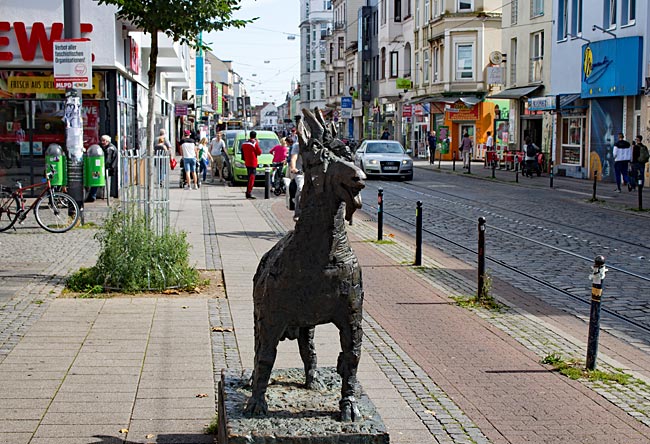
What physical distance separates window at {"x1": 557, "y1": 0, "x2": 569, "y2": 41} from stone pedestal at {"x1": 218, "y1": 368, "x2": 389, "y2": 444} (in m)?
35.4

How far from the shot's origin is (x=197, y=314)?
9453 millimetres

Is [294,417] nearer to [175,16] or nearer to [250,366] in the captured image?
[250,366]

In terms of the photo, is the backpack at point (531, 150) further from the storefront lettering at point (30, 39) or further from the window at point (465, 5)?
the storefront lettering at point (30, 39)

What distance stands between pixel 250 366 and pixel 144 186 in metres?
4.37

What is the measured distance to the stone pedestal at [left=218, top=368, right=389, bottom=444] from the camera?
4602 mm

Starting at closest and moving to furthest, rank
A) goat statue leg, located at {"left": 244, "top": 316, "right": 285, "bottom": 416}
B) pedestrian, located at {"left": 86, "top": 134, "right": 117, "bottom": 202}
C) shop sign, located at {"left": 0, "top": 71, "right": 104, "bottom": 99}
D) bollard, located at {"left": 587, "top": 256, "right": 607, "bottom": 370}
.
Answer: goat statue leg, located at {"left": 244, "top": 316, "right": 285, "bottom": 416} < bollard, located at {"left": 587, "top": 256, "right": 607, "bottom": 370} < pedestrian, located at {"left": 86, "top": 134, "right": 117, "bottom": 202} < shop sign, located at {"left": 0, "top": 71, "right": 104, "bottom": 99}

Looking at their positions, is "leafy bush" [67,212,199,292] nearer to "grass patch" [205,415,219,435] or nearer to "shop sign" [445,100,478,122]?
"grass patch" [205,415,219,435]

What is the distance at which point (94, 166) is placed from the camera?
19.5 meters

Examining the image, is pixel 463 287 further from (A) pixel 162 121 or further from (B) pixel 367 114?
(B) pixel 367 114

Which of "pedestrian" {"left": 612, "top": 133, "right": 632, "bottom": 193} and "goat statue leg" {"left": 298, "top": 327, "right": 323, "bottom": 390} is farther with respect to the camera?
"pedestrian" {"left": 612, "top": 133, "right": 632, "bottom": 193}

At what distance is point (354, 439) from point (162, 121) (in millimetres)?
43084

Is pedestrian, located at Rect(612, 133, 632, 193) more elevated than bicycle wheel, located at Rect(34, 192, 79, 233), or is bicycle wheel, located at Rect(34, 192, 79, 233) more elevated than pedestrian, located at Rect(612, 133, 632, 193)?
pedestrian, located at Rect(612, 133, 632, 193)

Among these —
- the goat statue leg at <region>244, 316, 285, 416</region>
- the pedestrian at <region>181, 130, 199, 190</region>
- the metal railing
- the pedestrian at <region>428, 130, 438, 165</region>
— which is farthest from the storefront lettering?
the pedestrian at <region>428, 130, 438, 165</region>

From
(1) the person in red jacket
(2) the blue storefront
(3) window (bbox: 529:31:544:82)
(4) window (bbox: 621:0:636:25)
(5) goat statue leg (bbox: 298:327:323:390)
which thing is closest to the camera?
(5) goat statue leg (bbox: 298:327:323:390)
